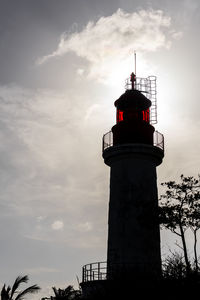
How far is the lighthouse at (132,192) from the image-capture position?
2717 centimetres

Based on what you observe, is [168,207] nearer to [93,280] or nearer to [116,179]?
[116,179]

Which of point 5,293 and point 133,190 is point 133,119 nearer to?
point 133,190

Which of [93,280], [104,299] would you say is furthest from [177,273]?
[93,280]

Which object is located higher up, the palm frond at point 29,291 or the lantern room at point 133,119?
the lantern room at point 133,119

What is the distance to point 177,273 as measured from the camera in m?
20.8

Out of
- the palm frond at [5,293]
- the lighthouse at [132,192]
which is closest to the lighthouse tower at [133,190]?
the lighthouse at [132,192]

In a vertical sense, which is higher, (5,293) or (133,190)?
(133,190)

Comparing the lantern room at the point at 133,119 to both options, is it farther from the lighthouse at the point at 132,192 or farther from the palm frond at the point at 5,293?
the palm frond at the point at 5,293

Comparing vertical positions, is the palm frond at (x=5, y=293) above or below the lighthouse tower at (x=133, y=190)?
below

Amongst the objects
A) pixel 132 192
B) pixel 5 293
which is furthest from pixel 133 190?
pixel 5 293

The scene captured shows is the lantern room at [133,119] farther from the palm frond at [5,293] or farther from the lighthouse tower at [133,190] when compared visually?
the palm frond at [5,293]

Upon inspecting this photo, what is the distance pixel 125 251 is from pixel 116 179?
14.8ft

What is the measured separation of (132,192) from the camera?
2850 cm

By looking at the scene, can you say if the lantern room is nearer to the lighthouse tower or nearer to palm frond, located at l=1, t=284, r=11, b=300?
the lighthouse tower
